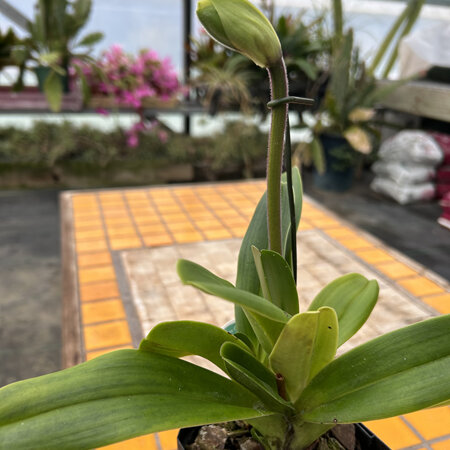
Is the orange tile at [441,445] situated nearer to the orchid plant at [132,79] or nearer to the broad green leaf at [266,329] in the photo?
the broad green leaf at [266,329]

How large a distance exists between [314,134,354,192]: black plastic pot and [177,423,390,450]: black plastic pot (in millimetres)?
2555

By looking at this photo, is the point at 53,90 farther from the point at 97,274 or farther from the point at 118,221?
the point at 97,274

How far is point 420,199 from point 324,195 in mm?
603

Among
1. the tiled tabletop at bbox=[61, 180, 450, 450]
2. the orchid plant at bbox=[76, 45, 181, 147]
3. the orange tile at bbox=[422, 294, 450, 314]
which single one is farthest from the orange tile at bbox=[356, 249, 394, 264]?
the orchid plant at bbox=[76, 45, 181, 147]

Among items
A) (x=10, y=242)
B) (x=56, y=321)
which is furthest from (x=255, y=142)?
(x=56, y=321)

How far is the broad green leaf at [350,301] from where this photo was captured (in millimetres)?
611

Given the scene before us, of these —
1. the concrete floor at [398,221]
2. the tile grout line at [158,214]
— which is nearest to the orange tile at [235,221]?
the tile grout line at [158,214]

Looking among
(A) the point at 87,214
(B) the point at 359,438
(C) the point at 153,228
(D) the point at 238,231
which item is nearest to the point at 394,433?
(B) the point at 359,438

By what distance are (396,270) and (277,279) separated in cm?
101

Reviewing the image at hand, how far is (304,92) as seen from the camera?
10.5 ft

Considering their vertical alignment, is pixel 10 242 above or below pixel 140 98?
below

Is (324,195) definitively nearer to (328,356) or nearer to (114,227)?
(114,227)

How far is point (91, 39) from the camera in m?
2.98

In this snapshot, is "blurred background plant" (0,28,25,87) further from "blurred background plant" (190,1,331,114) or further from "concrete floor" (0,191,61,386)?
"blurred background plant" (190,1,331,114)
